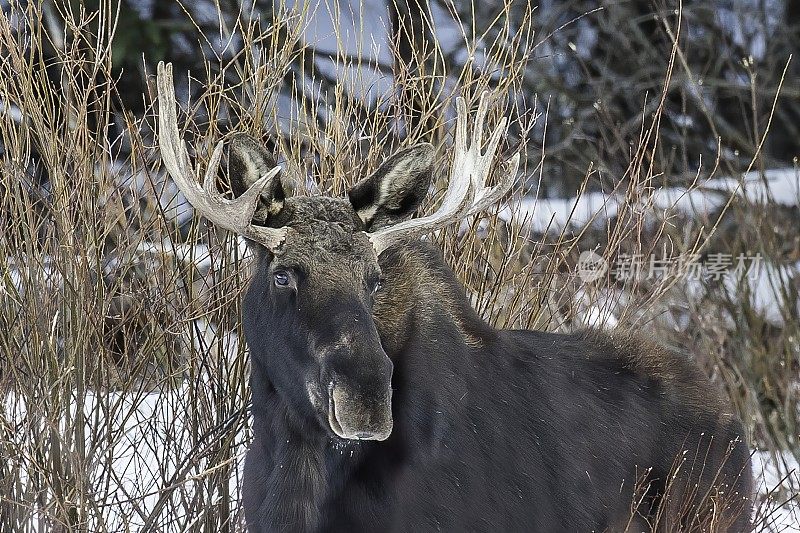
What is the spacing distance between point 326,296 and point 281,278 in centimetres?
18

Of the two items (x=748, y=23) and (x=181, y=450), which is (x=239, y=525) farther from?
(x=748, y=23)

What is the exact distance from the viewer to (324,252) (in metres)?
3.07

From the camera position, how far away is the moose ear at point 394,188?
3.30 meters

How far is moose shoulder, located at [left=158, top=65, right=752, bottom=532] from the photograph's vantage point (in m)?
3.01

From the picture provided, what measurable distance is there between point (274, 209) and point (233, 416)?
118 cm

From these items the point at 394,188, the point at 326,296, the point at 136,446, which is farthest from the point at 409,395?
the point at 136,446

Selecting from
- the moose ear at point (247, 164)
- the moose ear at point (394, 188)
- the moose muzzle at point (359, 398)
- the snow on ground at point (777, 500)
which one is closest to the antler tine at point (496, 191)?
the moose ear at point (394, 188)

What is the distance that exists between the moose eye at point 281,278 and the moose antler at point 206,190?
78mm

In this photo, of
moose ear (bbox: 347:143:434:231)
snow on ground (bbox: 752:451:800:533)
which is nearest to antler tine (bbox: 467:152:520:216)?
moose ear (bbox: 347:143:434:231)

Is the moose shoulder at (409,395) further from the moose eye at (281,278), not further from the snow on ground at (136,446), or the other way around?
the snow on ground at (136,446)

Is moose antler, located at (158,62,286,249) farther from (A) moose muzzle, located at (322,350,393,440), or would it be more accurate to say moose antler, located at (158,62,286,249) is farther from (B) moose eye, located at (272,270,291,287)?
(A) moose muzzle, located at (322,350,393,440)

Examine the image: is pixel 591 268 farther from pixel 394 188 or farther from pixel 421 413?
pixel 421 413

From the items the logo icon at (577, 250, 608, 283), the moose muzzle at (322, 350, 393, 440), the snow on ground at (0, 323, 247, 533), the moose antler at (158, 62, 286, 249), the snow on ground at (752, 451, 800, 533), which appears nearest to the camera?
the moose muzzle at (322, 350, 393, 440)

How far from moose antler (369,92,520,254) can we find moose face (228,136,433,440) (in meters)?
0.09
